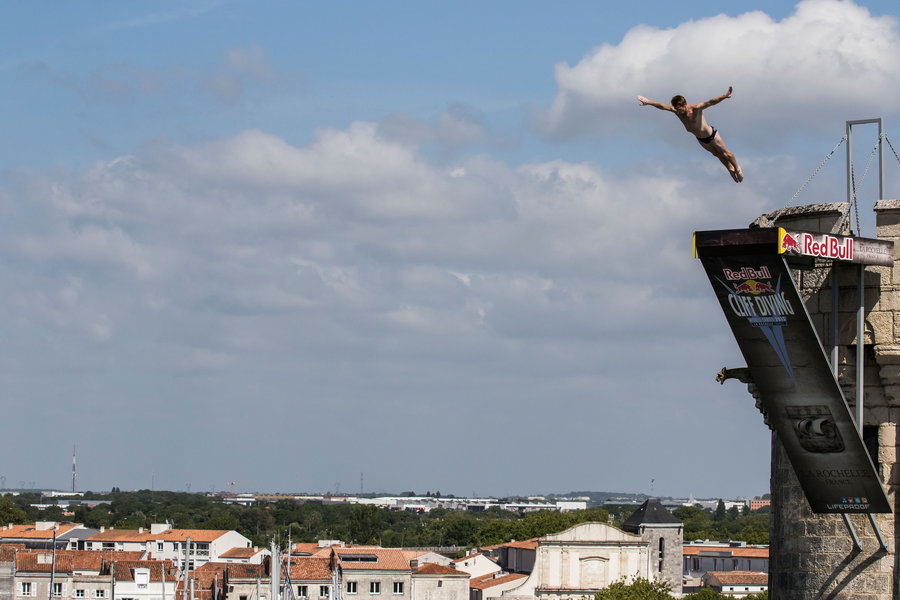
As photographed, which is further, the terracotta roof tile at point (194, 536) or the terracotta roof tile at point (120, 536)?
the terracotta roof tile at point (120, 536)

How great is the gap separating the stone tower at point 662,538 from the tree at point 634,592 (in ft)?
59.5

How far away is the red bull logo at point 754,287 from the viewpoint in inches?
578

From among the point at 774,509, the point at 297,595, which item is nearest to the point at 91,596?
the point at 297,595

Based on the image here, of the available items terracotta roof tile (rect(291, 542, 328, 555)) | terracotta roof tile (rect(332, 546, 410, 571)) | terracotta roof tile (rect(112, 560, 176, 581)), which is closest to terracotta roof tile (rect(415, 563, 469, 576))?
terracotta roof tile (rect(332, 546, 410, 571))

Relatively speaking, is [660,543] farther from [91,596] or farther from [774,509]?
[774,509]

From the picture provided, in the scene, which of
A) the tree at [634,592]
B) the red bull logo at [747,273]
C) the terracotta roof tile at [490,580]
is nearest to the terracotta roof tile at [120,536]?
the terracotta roof tile at [490,580]

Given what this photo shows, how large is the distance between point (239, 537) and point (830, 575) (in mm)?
137312

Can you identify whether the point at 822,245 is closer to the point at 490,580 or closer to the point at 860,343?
the point at 860,343

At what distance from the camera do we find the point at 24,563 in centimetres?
10862

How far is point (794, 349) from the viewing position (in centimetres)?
Result: 1484

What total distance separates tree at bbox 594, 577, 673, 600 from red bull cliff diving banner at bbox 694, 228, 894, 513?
76259mm

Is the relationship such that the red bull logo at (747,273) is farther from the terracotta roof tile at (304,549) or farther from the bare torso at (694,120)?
the terracotta roof tile at (304,549)

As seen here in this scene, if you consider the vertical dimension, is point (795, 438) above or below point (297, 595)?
above

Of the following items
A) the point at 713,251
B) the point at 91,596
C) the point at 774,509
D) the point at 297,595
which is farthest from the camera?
the point at 91,596
